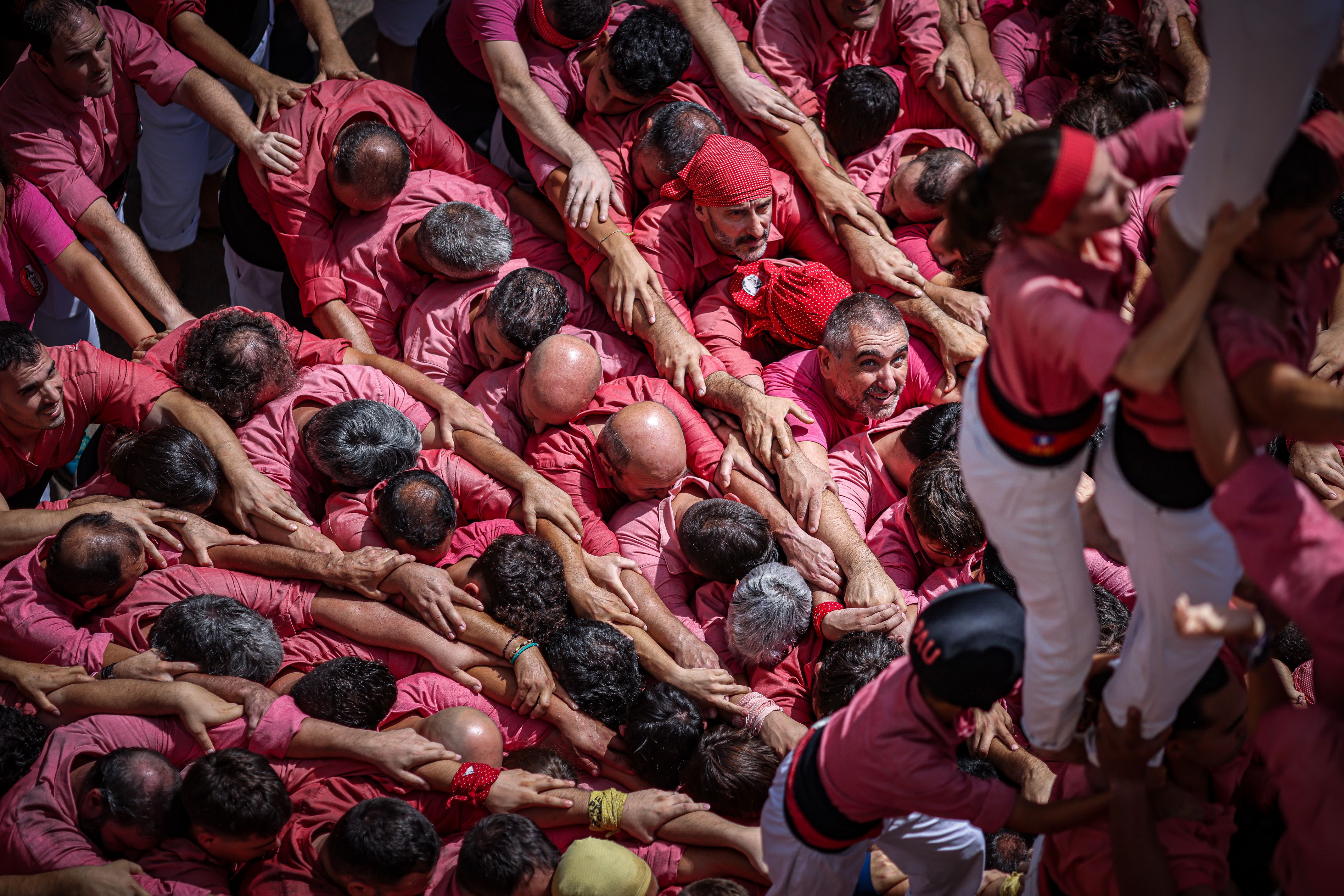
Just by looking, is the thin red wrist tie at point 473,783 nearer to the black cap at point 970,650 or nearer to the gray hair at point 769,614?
the gray hair at point 769,614

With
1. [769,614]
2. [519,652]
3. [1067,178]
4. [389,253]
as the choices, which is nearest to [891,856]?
[769,614]

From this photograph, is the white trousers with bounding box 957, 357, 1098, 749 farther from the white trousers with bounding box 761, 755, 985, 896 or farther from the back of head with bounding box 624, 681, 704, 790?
the back of head with bounding box 624, 681, 704, 790

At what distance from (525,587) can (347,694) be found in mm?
706

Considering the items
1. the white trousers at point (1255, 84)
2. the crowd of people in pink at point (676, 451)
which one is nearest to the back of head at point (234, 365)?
the crowd of people in pink at point (676, 451)

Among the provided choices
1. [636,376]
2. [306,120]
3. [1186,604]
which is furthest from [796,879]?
[306,120]

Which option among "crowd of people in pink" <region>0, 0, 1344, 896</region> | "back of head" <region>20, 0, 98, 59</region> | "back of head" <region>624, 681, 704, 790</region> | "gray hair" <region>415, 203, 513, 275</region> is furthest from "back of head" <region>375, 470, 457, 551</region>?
"back of head" <region>20, 0, 98, 59</region>

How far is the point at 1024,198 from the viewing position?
1.86 m

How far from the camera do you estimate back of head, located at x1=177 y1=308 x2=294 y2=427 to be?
4.10m

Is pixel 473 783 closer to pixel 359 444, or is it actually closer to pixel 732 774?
pixel 732 774

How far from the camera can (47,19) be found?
437cm

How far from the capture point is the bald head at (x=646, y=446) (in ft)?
12.9

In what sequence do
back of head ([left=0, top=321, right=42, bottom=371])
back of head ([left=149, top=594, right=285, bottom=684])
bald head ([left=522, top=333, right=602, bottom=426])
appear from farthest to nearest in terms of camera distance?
bald head ([left=522, top=333, right=602, bottom=426]), back of head ([left=0, top=321, right=42, bottom=371]), back of head ([left=149, top=594, right=285, bottom=684])

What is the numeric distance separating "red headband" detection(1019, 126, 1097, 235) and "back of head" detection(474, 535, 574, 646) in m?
2.36

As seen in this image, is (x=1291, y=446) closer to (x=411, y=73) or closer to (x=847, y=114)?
(x=847, y=114)
